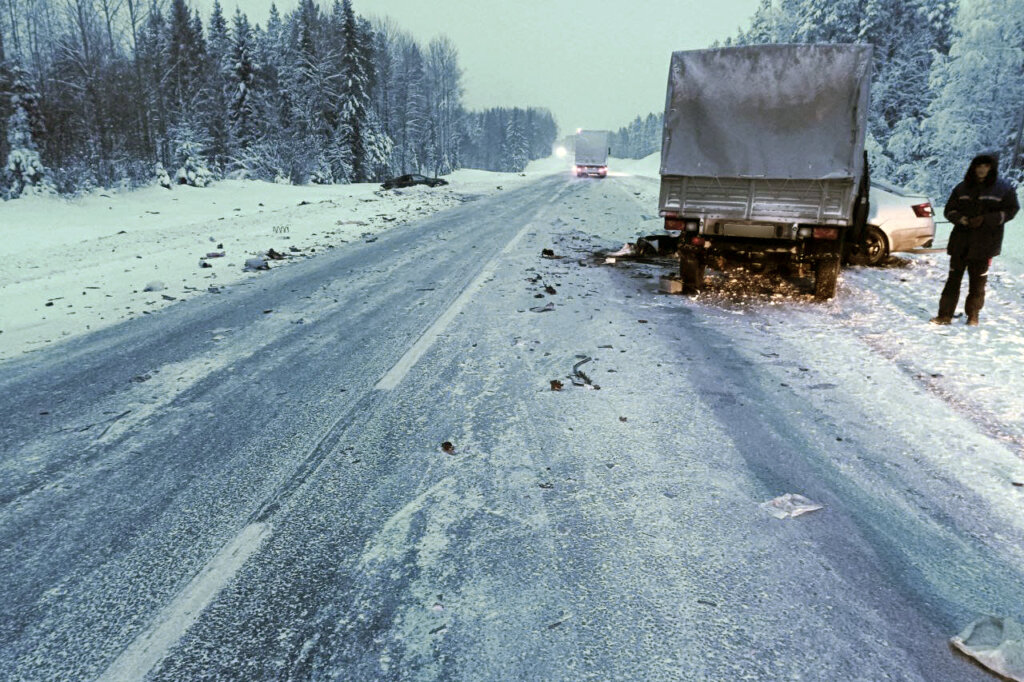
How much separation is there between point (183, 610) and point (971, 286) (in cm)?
812

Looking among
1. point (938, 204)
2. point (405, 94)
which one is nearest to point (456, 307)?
point (938, 204)

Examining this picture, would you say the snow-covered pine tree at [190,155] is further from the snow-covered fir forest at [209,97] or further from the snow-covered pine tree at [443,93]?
the snow-covered pine tree at [443,93]

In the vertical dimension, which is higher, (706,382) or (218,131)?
(218,131)

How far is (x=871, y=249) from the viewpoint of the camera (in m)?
10.1

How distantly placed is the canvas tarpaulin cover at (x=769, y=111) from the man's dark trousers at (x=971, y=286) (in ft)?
5.13

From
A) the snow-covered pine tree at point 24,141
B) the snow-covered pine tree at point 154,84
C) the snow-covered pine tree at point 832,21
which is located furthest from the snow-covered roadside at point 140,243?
the snow-covered pine tree at point 832,21

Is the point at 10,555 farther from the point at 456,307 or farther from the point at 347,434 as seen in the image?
the point at 456,307

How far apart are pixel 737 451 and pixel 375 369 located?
3.05 m

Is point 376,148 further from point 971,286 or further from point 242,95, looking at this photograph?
point 971,286

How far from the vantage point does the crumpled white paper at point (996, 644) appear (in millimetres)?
2066

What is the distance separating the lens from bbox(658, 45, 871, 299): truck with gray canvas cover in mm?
6875

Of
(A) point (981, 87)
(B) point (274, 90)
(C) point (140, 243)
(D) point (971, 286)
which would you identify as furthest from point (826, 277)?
(B) point (274, 90)

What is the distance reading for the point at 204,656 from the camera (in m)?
2.08

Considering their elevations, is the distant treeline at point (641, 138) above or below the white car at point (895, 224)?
above
